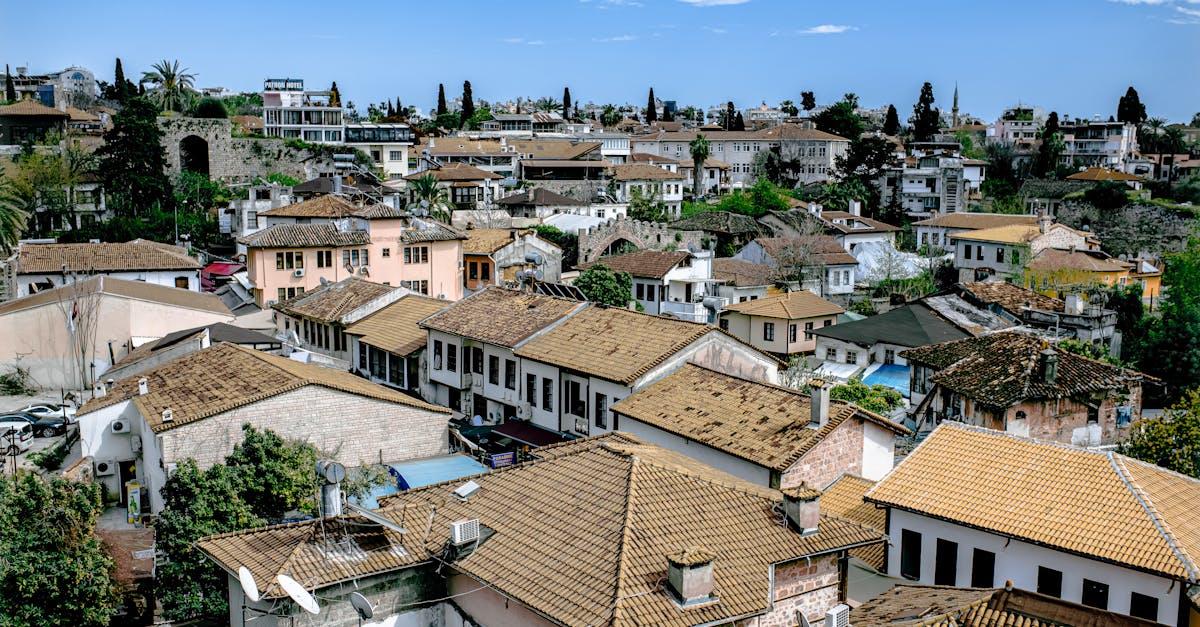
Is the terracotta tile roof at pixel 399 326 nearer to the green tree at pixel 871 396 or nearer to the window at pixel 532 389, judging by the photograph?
the window at pixel 532 389

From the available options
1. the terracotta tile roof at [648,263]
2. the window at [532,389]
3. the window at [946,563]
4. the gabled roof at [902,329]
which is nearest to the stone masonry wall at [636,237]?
the terracotta tile roof at [648,263]

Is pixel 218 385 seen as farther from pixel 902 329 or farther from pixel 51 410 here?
pixel 902 329

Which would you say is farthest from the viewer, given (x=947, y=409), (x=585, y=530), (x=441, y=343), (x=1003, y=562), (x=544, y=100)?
(x=544, y=100)

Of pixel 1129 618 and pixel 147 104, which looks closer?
pixel 1129 618

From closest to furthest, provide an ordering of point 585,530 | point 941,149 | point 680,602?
point 680,602 → point 585,530 → point 941,149

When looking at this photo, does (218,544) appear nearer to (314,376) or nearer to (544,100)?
(314,376)

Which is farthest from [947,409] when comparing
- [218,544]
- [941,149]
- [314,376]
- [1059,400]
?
[941,149]

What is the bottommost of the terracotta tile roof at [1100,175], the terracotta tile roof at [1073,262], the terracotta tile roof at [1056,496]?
the terracotta tile roof at [1056,496]

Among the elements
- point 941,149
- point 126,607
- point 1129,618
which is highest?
point 941,149
